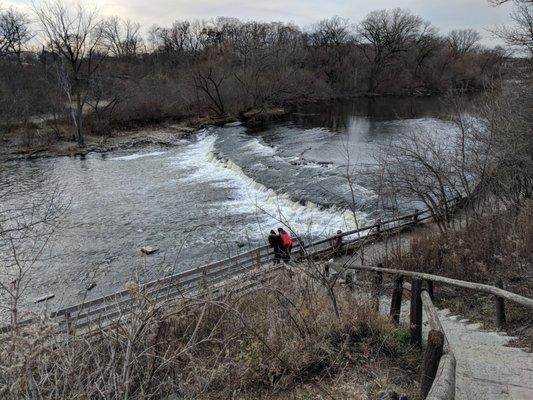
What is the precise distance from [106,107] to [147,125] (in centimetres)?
468

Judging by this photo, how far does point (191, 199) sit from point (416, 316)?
53.8ft

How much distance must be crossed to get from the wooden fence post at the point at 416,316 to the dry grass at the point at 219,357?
16 centimetres

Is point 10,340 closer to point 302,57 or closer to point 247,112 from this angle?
point 247,112

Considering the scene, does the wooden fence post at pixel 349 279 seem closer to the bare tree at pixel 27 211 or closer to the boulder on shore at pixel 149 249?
the boulder on shore at pixel 149 249

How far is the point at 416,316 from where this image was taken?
15.5ft

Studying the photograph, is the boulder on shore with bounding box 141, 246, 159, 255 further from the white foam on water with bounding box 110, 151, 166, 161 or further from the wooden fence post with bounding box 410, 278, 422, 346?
the white foam on water with bounding box 110, 151, 166, 161

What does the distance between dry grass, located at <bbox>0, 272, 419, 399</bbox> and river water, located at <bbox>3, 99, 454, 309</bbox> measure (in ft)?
3.95

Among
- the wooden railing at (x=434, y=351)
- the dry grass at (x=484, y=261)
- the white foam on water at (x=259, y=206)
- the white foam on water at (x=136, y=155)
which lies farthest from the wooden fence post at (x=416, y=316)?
the white foam on water at (x=136, y=155)

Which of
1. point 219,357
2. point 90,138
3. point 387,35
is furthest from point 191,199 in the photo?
point 387,35

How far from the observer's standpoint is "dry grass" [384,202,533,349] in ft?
22.1

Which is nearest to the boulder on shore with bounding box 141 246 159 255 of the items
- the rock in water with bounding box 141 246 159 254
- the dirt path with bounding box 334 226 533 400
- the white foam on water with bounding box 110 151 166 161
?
the rock in water with bounding box 141 246 159 254

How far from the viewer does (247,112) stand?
50562 millimetres

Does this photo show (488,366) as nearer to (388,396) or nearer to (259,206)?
(388,396)

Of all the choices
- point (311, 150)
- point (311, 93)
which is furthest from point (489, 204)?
point (311, 93)
